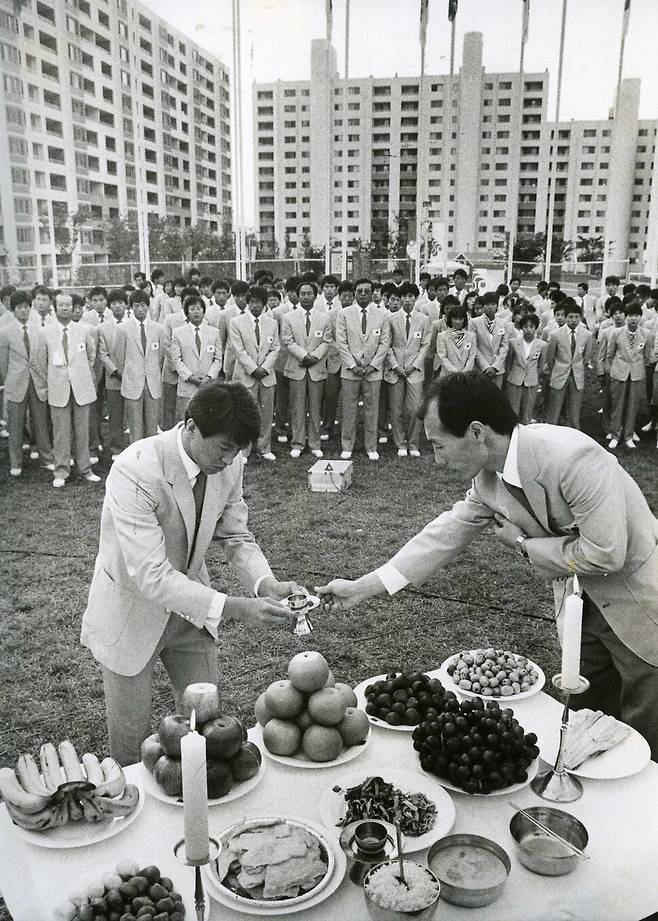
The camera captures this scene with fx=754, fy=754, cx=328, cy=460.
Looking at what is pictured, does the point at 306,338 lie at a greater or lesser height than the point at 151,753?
greater

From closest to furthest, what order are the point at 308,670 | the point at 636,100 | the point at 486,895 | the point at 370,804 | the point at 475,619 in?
the point at 486,895 → the point at 370,804 → the point at 308,670 → the point at 475,619 → the point at 636,100

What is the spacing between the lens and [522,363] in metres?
10.5

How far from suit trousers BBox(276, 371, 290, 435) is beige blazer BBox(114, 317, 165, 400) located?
1940 mm

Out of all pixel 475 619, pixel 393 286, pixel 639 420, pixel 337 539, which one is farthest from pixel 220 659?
pixel 639 420

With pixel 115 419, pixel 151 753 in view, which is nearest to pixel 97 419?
pixel 115 419

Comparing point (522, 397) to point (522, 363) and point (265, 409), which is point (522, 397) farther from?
point (265, 409)

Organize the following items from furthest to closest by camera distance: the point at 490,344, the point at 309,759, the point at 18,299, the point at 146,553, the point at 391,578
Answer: the point at 490,344 → the point at 18,299 → the point at 391,578 → the point at 146,553 → the point at 309,759

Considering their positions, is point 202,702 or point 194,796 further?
point 202,702

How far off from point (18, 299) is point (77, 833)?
301 inches

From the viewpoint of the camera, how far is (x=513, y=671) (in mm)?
2654

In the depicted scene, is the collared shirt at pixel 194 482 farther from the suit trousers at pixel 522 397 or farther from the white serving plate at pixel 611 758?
the suit trousers at pixel 522 397

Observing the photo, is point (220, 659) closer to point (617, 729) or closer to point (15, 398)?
point (617, 729)

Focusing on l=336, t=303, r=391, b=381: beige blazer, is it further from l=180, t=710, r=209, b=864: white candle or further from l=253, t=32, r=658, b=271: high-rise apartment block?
l=253, t=32, r=658, b=271: high-rise apartment block

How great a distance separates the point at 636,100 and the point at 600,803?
26.8 m
